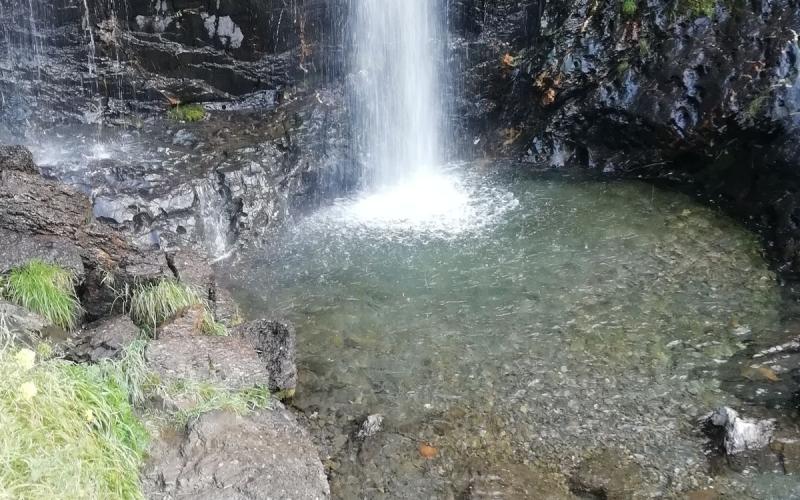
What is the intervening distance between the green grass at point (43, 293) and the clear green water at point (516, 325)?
1.82m

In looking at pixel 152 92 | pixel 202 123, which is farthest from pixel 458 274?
pixel 152 92

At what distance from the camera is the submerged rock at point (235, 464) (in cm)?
383

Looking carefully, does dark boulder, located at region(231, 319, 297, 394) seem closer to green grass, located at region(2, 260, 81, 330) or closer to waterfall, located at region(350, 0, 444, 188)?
green grass, located at region(2, 260, 81, 330)

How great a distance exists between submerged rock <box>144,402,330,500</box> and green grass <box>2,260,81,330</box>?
237 centimetres

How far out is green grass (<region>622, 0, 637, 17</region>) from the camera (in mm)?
9883

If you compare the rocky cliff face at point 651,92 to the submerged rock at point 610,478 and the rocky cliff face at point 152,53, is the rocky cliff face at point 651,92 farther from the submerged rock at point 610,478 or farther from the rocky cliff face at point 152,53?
the submerged rock at point 610,478

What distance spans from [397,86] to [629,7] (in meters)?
4.09

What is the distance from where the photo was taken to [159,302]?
5.79 meters

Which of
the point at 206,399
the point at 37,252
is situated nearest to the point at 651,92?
the point at 206,399

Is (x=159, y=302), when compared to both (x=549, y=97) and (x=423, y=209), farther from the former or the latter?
(x=549, y=97)

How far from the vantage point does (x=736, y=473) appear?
4285mm

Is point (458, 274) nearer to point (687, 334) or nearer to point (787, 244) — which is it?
point (687, 334)

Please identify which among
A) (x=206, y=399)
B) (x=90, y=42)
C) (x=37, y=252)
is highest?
(x=90, y=42)

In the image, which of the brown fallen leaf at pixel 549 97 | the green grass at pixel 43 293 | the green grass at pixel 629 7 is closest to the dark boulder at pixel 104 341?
the green grass at pixel 43 293
